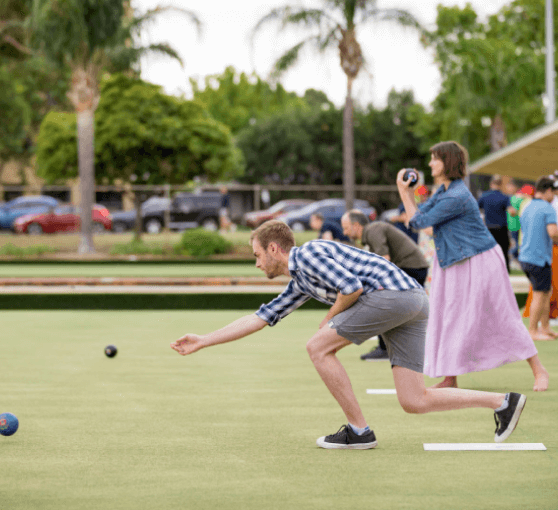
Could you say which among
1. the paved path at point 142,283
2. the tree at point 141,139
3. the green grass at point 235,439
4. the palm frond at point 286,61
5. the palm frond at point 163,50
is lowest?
the paved path at point 142,283

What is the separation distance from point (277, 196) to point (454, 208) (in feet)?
109

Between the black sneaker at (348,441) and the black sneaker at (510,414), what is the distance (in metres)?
0.69

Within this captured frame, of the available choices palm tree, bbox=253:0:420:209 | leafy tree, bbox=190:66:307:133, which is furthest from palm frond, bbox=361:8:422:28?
leafy tree, bbox=190:66:307:133

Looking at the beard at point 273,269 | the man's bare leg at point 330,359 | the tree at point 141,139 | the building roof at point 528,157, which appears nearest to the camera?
the beard at point 273,269

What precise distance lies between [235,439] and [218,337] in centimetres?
86

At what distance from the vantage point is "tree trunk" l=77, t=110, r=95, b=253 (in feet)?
86.6

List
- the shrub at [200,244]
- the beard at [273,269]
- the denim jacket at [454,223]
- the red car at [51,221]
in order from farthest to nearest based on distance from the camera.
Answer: the red car at [51,221], the shrub at [200,244], the denim jacket at [454,223], the beard at [273,269]

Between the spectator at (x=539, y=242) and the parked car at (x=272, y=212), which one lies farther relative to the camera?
the parked car at (x=272, y=212)

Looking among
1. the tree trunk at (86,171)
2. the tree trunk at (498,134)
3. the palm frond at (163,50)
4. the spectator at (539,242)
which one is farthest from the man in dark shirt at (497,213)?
the tree trunk at (498,134)

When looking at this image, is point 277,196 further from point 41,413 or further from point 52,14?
point 41,413

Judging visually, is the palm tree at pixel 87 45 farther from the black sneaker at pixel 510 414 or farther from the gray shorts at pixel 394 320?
the black sneaker at pixel 510 414

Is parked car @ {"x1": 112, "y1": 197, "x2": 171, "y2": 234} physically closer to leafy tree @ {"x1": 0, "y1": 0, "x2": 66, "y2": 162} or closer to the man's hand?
leafy tree @ {"x1": 0, "y1": 0, "x2": 66, "y2": 162}

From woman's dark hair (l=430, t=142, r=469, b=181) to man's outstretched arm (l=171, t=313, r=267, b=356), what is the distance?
1.91 metres

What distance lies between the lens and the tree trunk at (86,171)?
26406 mm
